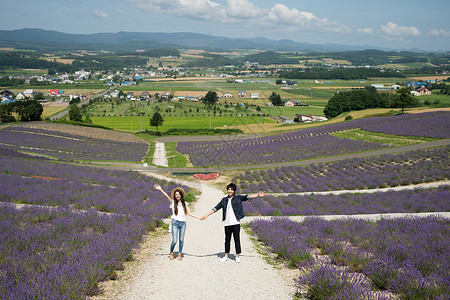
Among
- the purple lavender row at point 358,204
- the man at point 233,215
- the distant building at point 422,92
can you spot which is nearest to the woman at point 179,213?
the man at point 233,215

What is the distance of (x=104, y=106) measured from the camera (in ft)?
384

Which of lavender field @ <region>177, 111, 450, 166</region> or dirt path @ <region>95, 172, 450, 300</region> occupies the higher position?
dirt path @ <region>95, 172, 450, 300</region>

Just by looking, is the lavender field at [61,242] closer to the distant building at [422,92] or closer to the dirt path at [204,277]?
the dirt path at [204,277]

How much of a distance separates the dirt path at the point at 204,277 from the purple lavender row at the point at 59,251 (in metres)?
0.64

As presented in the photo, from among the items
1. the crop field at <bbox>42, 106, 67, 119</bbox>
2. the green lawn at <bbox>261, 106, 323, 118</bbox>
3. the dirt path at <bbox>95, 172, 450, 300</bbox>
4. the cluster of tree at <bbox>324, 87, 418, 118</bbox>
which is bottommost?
the crop field at <bbox>42, 106, 67, 119</bbox>

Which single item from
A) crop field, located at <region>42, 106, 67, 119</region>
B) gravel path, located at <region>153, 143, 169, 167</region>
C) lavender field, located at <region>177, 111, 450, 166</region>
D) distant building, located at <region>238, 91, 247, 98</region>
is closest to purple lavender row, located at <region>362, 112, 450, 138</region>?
lavender field, located at <region>177, 111, 450, 166</region>

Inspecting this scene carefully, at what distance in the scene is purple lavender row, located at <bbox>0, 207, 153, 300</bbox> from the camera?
508cm

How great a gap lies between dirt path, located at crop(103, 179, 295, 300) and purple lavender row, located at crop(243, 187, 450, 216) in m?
6.27

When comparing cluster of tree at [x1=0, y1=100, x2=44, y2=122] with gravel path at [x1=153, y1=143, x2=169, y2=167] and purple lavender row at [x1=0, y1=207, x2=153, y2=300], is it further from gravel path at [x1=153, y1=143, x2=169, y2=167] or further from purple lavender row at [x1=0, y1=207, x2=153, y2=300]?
purple lavender row at [x1=0, y1=207, x2=153, y2=300]

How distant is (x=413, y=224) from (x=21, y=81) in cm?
21941

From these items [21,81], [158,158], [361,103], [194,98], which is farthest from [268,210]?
[21,81]

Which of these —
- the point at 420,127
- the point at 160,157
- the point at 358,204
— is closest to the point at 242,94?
the point at 160,157

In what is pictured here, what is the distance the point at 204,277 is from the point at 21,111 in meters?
83.1

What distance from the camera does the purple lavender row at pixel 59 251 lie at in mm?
5075
